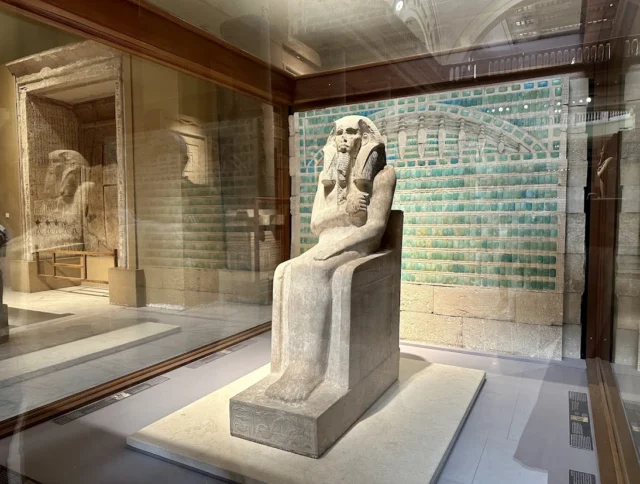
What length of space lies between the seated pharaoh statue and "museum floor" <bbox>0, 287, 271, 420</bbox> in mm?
1370

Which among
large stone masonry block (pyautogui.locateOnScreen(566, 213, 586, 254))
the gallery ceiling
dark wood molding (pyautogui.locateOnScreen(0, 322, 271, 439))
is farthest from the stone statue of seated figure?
large stone masonry block (pyautogui.locateOnScreen(566, 213, 586, 254))

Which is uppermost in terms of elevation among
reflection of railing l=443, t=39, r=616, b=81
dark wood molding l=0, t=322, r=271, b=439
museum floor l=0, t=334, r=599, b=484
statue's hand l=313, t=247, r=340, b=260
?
reflection of railing l=443, t=39, r=616, b=81

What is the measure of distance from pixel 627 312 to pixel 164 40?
3668 mm

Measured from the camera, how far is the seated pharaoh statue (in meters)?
2.11

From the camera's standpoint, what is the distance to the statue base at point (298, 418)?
1996 millimetres

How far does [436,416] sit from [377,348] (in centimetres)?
48

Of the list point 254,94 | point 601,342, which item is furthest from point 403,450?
point 254,94

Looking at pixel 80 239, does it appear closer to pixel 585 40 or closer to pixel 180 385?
pixel 180 385

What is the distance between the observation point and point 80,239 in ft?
10.3

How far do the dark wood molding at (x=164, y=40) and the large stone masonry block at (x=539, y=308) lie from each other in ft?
9.61

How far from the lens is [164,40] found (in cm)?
333

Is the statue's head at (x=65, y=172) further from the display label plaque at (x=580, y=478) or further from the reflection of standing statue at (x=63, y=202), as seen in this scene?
the display label plaque at (x=580, y=478)

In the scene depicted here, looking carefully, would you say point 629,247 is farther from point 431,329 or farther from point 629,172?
point 431,329

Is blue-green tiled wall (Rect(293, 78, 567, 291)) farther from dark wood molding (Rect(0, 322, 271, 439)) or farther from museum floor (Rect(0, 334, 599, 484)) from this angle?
dark wood molding (Rect(0, 322, 271, 439))
